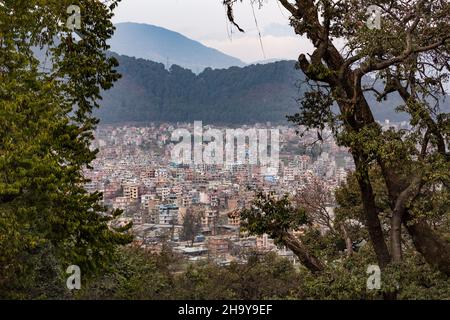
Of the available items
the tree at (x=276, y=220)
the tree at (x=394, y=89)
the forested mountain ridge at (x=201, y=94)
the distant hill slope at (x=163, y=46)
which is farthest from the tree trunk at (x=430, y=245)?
the distant hill slope at (x=163, y=46)

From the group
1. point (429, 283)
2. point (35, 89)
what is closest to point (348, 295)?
point (429, 283)

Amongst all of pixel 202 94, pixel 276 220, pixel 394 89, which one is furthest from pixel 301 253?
pixel 202 94

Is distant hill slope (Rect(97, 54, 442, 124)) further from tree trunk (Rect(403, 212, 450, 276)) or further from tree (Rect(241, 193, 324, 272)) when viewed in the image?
tree trunk (Rect(403, 212, 450, 276))

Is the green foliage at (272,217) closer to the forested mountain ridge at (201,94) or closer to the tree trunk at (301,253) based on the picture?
the tree trunk at (301,253)

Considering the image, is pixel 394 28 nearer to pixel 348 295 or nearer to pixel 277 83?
pixel 348 295

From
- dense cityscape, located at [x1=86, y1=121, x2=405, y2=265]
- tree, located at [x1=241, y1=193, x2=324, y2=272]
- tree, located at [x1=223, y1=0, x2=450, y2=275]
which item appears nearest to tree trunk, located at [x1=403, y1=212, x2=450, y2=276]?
tree, located at [x1=223, y1=0, x2=450, y2=275]

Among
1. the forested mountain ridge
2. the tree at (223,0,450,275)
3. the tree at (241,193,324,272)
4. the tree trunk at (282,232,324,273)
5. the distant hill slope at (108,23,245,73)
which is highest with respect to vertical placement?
the distant hill slope at (108,23,245,73)

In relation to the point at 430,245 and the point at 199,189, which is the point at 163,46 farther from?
the point at 430,245
